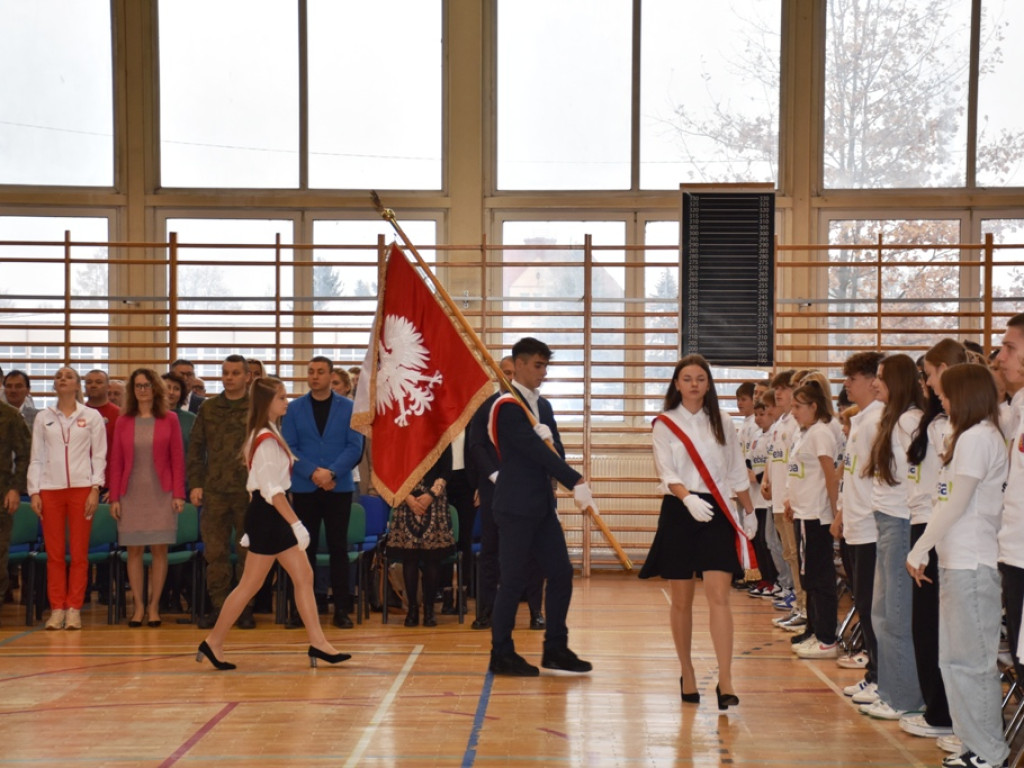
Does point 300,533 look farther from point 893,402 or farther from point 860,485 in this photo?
point 893,402

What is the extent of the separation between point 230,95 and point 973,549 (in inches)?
413

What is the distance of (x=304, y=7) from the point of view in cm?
1311

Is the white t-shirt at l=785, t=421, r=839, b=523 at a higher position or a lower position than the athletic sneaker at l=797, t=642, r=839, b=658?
higher

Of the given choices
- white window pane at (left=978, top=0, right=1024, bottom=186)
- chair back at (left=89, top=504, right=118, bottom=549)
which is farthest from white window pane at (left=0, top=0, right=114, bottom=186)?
white window pane at (left=978, top=0, right=1024, bottom=186)

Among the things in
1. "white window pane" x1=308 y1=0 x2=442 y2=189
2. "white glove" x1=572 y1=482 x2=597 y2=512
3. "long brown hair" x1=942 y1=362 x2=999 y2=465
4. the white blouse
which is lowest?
"white glove" x1=572 y1=482 x2=597 y2=512

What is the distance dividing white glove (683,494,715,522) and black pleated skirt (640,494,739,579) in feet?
0.35

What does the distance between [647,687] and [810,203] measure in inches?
308

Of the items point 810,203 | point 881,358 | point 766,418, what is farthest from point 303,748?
point 810,203

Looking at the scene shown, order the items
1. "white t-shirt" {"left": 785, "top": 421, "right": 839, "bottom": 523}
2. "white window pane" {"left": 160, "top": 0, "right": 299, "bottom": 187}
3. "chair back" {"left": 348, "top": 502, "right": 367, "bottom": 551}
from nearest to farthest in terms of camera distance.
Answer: "white t-shirt" {"left": 785, "top": 421, "right": 839, "bottom": 523} → "chair back" {"left": 348, "top": 502, "right": 367, "bottom": 551} → "white window pane" {"left": 160, "top": 0, "right": 299, "bottom": 187}

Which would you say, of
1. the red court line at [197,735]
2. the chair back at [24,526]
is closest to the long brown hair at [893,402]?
the red court line at [197,735]

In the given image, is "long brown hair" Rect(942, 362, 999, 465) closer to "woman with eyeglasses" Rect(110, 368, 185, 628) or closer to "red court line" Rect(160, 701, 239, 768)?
"red court line" Rect(160, 701, 239, 768)

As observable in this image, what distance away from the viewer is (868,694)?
575 cm

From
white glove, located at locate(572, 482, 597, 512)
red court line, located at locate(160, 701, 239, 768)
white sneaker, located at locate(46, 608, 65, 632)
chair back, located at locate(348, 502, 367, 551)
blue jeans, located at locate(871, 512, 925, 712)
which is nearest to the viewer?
red court line, located at locate(160, 701, 239, 768)

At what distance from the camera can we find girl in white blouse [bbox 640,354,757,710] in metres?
5.48
